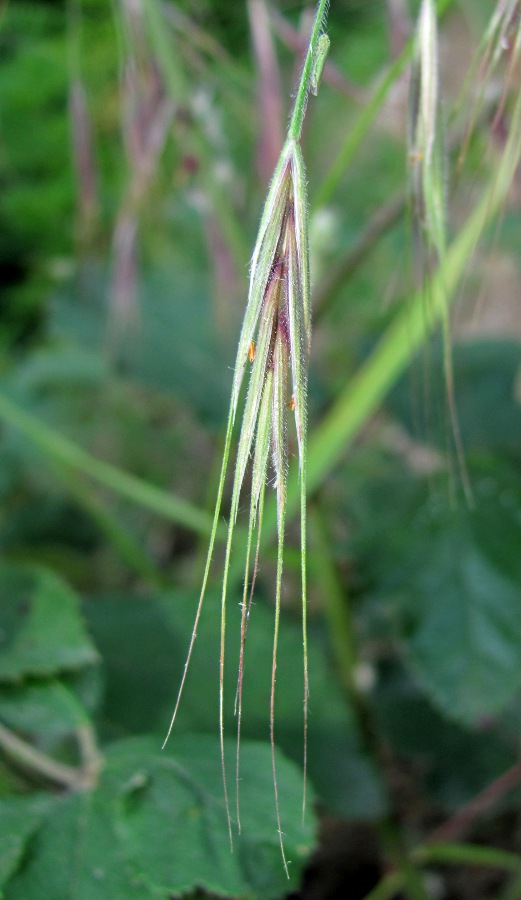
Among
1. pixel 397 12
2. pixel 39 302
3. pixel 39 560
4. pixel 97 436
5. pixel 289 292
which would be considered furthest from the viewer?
pixel 39 302

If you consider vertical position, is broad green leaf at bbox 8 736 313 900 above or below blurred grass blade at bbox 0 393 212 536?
below

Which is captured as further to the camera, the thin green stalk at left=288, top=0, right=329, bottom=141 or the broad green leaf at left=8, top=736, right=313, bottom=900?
the broad green leaf at left=8, top=736, right=313, bottom=900

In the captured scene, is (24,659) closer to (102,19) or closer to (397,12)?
(397,12)

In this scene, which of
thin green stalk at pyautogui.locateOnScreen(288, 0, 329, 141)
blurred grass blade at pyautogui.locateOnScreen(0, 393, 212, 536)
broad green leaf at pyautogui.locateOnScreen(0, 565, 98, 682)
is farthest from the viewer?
blurred grass blade at pyautogui.locateOnScreen(0, 393, 212, 536)

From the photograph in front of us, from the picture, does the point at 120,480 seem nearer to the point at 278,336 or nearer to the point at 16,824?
the point at 16,824

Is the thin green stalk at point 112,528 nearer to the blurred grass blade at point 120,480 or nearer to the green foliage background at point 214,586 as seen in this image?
the green foliage background at point 214,586

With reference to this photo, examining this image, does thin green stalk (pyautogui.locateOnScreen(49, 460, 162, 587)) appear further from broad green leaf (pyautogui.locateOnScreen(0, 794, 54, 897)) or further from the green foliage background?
broad green leaf (pyautogui.locateOnScreen(0, 794, 54, 897))

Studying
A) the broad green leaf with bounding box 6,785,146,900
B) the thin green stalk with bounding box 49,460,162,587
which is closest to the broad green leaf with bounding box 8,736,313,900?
the broad green leaf with bounding box 6,785,146,900

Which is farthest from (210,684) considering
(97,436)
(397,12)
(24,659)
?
(97,436)
